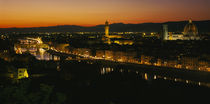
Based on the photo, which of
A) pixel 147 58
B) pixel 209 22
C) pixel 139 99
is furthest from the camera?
pixel 209 22

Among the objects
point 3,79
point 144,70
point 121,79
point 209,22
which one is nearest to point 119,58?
point 144,70

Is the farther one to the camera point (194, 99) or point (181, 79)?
point (181, 79)

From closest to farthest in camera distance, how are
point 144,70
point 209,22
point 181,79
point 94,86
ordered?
point 94,86
point 181,79
point 144,70
point 209,22

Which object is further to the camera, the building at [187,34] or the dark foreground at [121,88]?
the building at [187,34]

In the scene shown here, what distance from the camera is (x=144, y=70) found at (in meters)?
27.2

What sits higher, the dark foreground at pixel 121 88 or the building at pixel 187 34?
the building at pixel 187 34

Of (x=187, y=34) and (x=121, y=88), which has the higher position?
(x=187, y=34)

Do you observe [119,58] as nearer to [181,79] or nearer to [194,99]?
[181,79]

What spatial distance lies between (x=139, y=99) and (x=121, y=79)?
6651 millimetres

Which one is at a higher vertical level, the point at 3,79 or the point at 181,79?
→ the point at 3,79

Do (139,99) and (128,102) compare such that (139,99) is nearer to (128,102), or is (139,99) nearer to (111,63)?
(128,102)

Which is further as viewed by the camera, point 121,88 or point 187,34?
point 187,34

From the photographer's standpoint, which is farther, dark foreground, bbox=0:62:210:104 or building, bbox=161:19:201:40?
building, bbox=161:19:201:40

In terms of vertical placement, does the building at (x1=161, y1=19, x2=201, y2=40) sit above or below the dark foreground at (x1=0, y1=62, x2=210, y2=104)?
above
